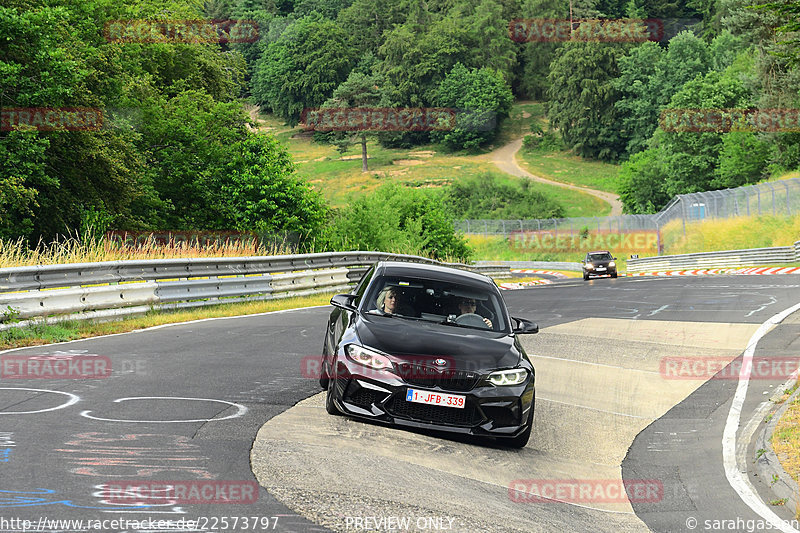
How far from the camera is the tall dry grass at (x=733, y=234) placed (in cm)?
5131

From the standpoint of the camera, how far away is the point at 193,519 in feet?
17.4

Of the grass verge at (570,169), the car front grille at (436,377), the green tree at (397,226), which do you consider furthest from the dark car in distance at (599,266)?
the grass verge at (570,169)

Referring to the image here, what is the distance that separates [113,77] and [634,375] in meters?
28.7

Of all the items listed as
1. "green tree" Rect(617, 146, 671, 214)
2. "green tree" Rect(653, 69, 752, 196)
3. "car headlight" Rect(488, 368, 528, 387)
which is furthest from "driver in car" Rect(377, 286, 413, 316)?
"green tree" Rect(617, 146, 671, 214)

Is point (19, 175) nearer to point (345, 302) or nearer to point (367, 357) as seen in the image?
point (345, 302)

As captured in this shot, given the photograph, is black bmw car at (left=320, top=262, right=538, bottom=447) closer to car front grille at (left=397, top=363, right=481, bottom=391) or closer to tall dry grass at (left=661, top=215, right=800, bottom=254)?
car front grille at (left=397, top=363, right=481, bottom=391)

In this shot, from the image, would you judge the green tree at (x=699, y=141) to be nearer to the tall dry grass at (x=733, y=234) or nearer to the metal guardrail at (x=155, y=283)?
the tall dry grass at (x=733, y=234)

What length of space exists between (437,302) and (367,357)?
1.66 m

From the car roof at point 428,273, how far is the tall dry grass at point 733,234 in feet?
149

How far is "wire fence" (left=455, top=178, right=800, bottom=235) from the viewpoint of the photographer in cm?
5047

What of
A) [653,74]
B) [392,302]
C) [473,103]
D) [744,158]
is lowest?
[744,158]

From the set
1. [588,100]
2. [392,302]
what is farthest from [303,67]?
[392,302]

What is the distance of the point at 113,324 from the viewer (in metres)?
15.4

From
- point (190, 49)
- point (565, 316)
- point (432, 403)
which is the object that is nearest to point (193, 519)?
point (432, 403)
